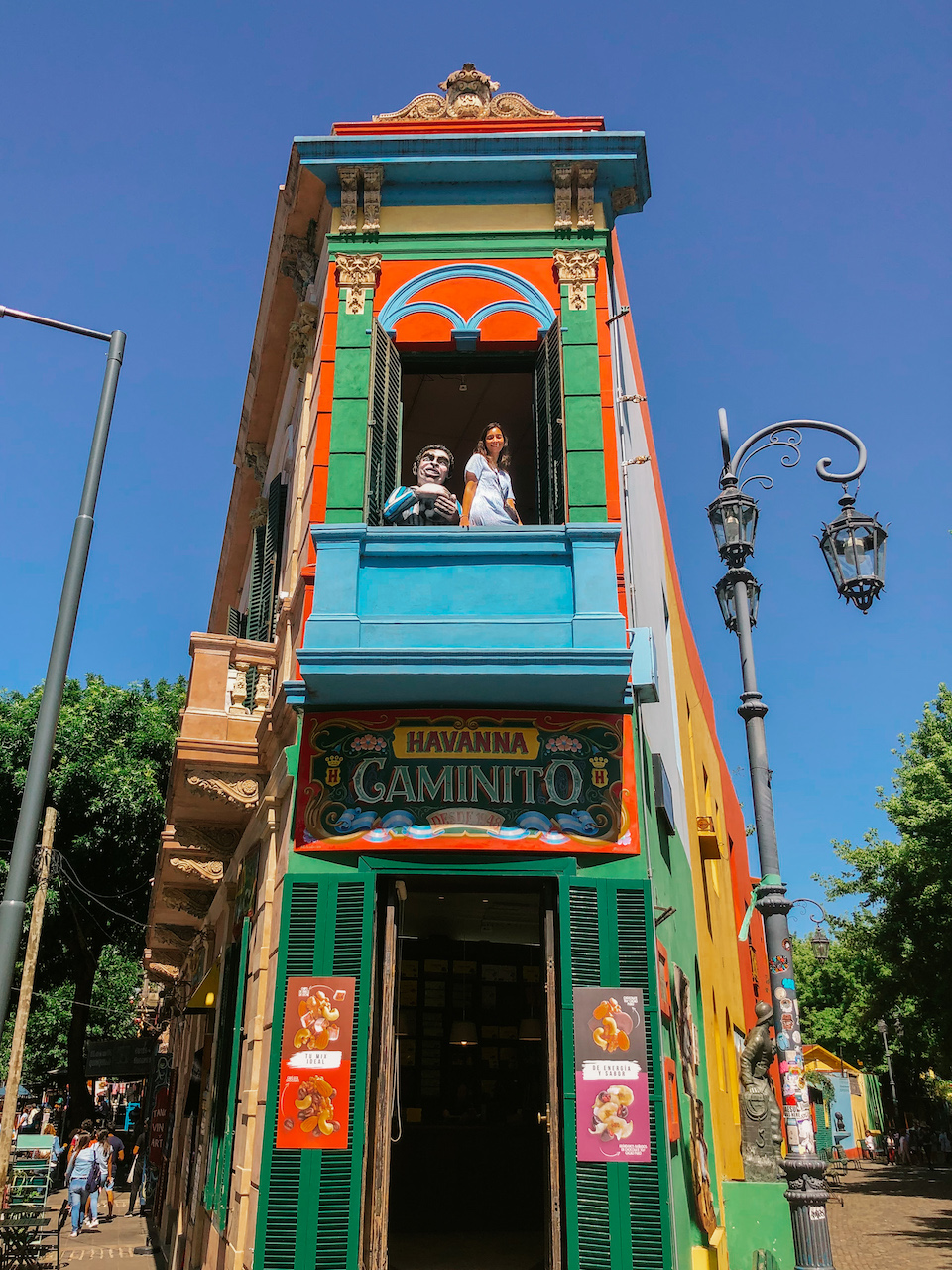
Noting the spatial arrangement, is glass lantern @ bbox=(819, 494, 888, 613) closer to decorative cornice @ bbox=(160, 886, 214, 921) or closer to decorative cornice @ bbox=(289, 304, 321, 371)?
decorative cornice @ bbox=(289, 304, 321, 371)

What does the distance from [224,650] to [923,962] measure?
18033mm

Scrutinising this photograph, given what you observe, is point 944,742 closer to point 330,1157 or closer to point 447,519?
point 447,519

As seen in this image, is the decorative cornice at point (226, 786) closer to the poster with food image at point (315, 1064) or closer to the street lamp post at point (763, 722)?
the poster with food image at point (315, 1064)

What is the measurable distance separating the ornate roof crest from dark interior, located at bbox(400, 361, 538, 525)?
2542 mm

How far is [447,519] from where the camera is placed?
9398mm

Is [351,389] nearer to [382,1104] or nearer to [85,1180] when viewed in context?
[382,1104]

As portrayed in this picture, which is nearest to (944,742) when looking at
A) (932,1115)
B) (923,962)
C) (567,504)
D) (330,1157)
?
(923,962)

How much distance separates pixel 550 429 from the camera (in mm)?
9281

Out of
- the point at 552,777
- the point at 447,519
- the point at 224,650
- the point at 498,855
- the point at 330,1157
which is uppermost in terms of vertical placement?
the point at 447,519

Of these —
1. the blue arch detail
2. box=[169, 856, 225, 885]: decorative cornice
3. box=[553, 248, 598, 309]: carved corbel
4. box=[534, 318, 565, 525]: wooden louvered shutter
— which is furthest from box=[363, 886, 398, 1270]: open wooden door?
box=[169, 856, 225, 885]: decorative cornice

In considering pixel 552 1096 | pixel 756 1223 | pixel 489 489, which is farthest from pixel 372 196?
pixel 756 1223

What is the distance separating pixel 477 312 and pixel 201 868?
323 inches

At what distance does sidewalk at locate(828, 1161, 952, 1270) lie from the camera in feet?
Result: 55.7

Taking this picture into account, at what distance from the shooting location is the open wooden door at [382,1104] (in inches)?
277
